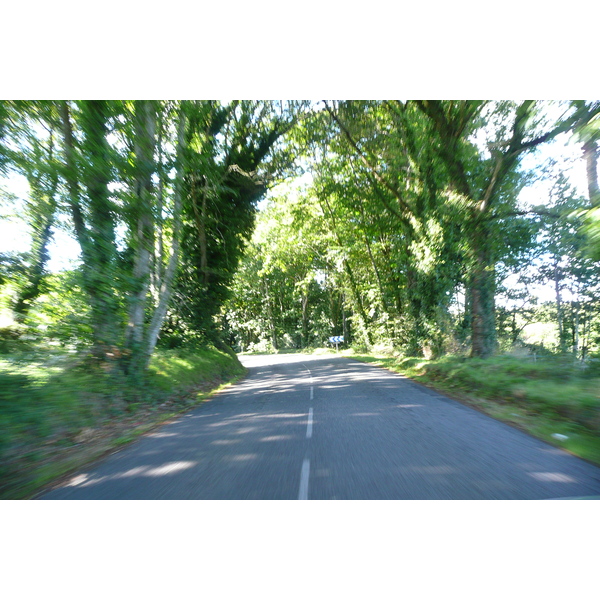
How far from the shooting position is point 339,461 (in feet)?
16.8

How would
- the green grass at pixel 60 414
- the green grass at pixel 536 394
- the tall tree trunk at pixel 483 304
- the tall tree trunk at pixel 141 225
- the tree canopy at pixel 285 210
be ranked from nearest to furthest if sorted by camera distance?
the green grass at pixel 60 414 < the green grass at pixel 536 394 < the tree canopy at pixel 285 210 < the tall tree trunk at pixel 141 225 < the tall tree trunk at pixel 483 304

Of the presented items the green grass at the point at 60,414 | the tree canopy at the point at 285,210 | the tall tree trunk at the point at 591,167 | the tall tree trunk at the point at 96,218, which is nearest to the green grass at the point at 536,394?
the tree canopy at the point at 285,210

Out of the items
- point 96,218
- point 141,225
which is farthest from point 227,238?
point 96,218

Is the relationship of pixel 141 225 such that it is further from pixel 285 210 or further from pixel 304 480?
pixel 285 210

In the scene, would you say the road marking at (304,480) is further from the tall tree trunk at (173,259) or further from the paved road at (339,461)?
the tall tree trunk at (173,259)

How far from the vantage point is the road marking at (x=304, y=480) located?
4121mm

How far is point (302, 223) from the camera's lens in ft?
87.7

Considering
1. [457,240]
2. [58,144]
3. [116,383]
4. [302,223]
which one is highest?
[302,223]

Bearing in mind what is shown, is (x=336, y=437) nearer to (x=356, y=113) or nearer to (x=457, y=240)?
(x=457, y=240)

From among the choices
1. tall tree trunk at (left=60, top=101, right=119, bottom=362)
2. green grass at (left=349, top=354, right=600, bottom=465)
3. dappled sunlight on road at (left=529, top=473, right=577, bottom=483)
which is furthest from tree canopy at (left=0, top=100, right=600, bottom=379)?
dappled sunlight on road at (left=529, top=473, right=577, bottom=483)

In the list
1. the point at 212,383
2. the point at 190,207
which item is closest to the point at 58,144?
the point at 190,207

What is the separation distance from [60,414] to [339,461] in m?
5.00

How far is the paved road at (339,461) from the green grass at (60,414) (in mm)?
556
